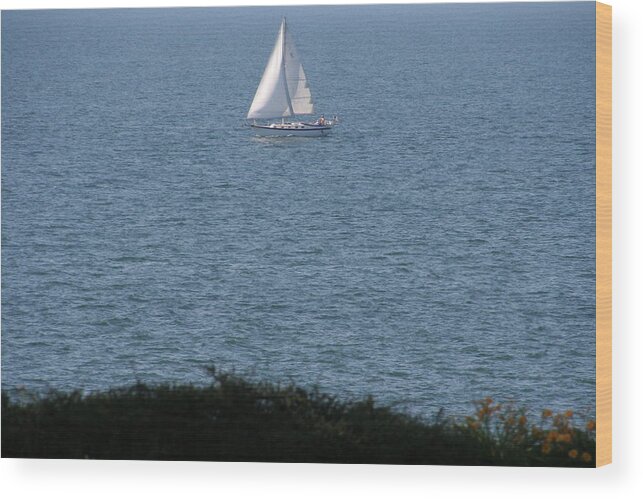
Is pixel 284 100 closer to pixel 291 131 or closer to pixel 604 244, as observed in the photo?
pixel 291 131

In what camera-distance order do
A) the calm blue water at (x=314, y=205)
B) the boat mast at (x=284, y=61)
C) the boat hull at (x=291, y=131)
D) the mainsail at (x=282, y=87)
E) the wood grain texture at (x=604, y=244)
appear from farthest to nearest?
the boat hull at (x=291, y=131), the mainsail at (x=282, y=87), the boat mast at (x=284, y=61), the calm blue water at (x=314, y=205), the wood grain texture at (x=604, y=244)

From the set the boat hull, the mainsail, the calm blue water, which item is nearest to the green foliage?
the calm blue water

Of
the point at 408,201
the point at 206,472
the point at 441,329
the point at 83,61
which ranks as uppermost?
the point at 83,61

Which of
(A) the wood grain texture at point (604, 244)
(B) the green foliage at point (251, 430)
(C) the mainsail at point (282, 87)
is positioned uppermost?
(C) the mainsail at point (282, 87)

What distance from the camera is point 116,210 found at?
2336cm

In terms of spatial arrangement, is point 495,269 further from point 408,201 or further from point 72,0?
point 72,0

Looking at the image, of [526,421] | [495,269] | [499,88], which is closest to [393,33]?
[499,88]

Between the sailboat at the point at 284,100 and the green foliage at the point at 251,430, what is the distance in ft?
10.4

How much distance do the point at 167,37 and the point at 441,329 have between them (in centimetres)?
471

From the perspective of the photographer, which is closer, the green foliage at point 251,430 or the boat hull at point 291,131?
the green foliage at point 251,430

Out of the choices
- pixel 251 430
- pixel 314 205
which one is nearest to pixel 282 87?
pixel 314 205

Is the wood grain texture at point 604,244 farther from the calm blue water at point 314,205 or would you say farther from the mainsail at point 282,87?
the mainsail at point 282,87

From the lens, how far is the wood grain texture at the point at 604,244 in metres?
22.0

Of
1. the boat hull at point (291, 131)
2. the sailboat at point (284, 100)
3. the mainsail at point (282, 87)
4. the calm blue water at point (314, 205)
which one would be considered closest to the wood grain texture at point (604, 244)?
the calm blue water at point (314, 205)
